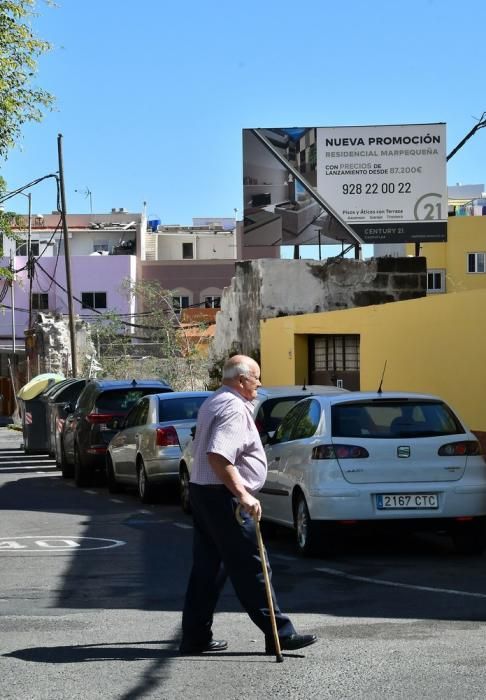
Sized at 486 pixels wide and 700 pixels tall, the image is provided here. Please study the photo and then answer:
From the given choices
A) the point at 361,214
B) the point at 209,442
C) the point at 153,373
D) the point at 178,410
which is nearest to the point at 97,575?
the point at 209,442

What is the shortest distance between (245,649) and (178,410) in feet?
35.8

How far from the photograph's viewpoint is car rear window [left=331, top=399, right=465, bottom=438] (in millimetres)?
12477

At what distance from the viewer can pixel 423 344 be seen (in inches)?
787

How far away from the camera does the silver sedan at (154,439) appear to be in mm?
18125

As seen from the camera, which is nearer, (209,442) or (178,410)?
(209,442)

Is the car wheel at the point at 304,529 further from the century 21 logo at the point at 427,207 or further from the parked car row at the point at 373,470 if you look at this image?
→ the century 21 logo at the point at 427,207

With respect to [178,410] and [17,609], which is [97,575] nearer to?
[17,609]

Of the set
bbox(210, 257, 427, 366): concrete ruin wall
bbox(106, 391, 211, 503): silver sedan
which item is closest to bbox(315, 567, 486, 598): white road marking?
bbox(106, 391, 211, 503): silver sedan

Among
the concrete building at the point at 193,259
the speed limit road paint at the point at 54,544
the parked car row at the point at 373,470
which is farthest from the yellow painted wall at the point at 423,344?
the concrete building at the point at 193,259

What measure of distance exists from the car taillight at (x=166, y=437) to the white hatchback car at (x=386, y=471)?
5.48 m

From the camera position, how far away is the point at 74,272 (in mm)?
69938

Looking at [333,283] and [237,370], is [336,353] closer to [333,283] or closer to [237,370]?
[333,283]

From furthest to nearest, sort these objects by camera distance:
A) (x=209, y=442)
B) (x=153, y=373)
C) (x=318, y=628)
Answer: (x=153, y=373), (x=318, y=628), (x=209, y=442)

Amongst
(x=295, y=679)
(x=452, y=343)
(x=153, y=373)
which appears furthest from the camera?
(x=153, y=373)
